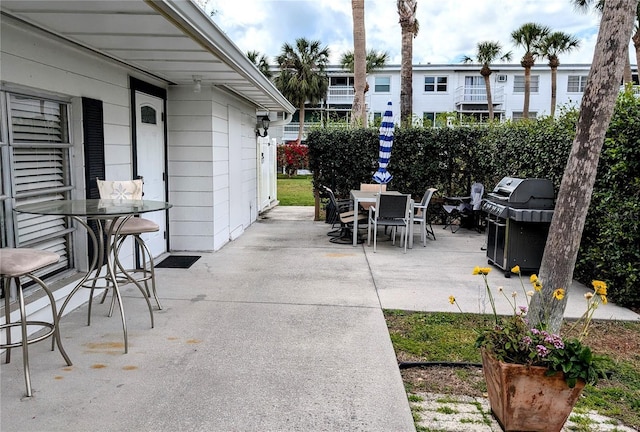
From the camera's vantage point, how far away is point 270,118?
11336 millimetres

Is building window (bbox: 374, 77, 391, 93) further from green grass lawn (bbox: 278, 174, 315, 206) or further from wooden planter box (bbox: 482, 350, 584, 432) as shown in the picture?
wooden planter box (bbox: 482, 350, 584, 432)

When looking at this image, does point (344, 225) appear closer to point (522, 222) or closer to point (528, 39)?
point (522, 222)

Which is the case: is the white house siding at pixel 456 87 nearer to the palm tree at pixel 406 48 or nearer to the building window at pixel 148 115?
the palm tree at pixel 406 48

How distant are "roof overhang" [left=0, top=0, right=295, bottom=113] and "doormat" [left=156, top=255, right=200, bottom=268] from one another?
7.92 ft

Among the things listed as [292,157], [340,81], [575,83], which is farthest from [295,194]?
[575,83]

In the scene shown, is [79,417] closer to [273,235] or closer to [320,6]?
[273,235]

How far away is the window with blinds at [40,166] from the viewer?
3904 millimetres

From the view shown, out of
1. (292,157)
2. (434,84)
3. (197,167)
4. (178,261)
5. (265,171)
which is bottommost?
(178,261)

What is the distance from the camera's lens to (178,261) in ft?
21.6

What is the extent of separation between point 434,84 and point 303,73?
793 cm

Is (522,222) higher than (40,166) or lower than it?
lower

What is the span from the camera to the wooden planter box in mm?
2498

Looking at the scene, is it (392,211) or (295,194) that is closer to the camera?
(392,211)

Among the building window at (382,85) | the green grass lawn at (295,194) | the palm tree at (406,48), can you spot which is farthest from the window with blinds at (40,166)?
the building window at (382,85)
